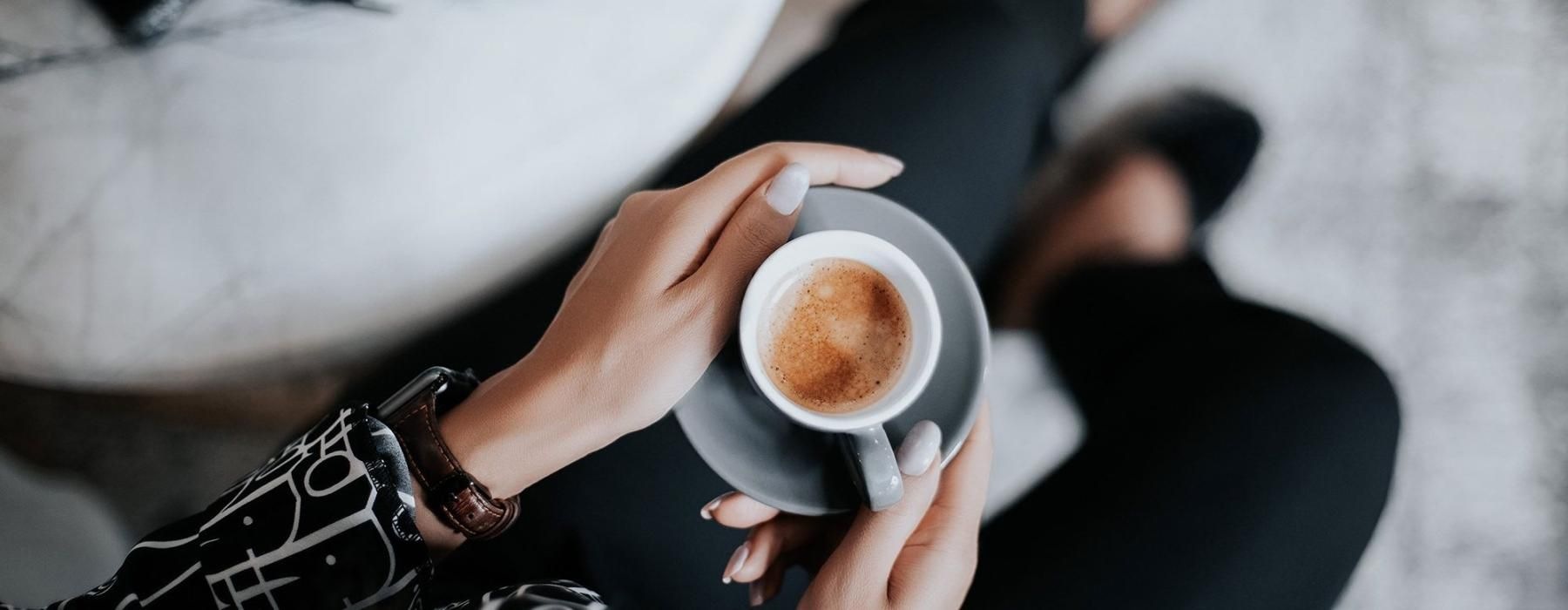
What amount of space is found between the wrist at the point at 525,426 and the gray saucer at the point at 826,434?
0.09 m

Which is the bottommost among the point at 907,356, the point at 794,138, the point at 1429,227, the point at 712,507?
the point at 1429,227

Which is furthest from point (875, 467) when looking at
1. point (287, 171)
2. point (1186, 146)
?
point (1186, 146)

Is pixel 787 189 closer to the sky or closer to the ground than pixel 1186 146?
closer to the sky

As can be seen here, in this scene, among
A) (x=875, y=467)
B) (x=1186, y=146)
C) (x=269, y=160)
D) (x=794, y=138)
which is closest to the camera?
(x=875, y=467)

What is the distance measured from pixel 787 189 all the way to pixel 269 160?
1.38 feet

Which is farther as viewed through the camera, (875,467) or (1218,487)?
(1218,487)

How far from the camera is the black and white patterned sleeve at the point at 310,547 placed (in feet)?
1.86

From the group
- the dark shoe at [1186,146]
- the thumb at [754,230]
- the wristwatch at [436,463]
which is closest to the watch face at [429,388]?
the wristwatch at [436,463]

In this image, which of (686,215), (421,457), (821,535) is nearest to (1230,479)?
(821,535)

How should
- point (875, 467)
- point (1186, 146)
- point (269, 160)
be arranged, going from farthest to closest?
point (1186, 146) → point (269, 160) → point (875, 467)

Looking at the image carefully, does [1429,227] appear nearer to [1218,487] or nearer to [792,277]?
[1218,487]

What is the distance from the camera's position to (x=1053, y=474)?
82 cm

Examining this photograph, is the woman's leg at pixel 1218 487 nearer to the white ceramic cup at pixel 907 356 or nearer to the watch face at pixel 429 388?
the white ceramic cup at pixel 907 356

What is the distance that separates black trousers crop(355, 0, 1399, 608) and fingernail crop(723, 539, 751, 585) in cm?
6
